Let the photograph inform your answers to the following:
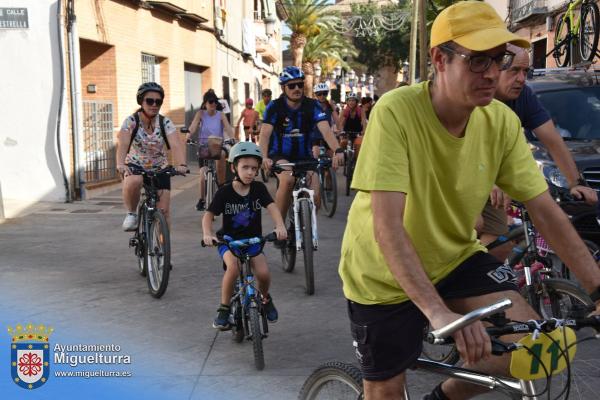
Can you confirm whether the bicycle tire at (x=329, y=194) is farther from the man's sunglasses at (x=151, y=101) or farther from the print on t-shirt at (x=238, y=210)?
the print on t-shirt at (x=238, y=210)

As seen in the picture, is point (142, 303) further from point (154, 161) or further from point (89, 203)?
point (89, 203)

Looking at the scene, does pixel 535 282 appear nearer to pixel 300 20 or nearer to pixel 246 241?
pixel 246 241

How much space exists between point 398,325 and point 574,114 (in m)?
6.70

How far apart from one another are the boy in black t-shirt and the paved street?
1.05 ft

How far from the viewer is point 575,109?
8594 millimetres

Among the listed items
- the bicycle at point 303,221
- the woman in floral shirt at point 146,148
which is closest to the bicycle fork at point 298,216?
the bicycle at point 303,221

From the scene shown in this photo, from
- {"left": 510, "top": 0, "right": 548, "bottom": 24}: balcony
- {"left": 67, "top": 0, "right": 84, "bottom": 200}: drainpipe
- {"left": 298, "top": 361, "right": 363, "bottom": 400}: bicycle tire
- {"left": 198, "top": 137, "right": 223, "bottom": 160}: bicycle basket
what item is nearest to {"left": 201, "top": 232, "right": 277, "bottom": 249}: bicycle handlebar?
{"left": 298, "top": 361, "right": 363, "bottom": 400}: bicycle tire

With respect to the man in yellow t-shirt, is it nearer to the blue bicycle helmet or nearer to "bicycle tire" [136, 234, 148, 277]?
"bicycle tire" [136, 234, 148, 277]

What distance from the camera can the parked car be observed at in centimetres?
764

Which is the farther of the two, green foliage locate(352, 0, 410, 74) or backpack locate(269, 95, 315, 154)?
green foliage locate(352, 0, 410, 74)

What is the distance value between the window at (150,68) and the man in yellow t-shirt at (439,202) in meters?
16.6

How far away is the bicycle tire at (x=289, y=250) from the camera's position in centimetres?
765

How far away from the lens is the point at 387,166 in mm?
2404

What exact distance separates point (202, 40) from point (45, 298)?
18544 millimetres
